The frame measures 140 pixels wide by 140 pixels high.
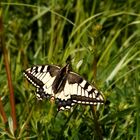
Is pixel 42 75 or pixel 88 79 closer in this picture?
pixel 42 75

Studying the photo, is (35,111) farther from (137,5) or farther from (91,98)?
(137,5)

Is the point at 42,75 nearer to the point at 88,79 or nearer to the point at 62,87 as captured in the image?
the point at 62,87

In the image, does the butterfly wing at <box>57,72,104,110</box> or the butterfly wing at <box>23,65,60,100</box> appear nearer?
the butterfly wing at <box>57,72,104,110</box>

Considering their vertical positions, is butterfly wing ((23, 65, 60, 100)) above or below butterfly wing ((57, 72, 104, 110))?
above

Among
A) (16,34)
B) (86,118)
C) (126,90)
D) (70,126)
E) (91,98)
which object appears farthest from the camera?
(16,34)

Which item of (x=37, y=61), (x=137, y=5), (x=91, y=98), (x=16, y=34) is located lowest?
(x=91, y=98)

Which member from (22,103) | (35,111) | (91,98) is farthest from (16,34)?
(91,98)

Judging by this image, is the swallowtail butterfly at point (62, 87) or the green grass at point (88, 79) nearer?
the swallowtail butterfly at point (62, 87)

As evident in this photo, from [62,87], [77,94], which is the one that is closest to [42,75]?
[62,87]
